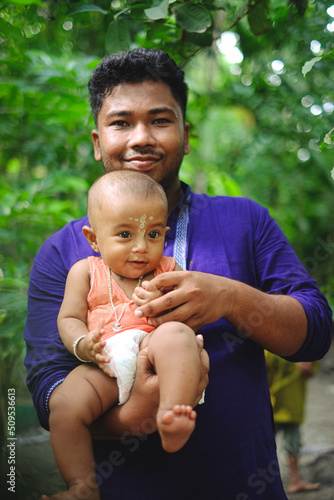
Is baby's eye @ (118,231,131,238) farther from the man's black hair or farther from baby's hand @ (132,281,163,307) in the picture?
the man's black hair

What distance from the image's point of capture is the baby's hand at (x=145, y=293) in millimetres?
1313

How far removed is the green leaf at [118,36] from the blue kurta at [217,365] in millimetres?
703

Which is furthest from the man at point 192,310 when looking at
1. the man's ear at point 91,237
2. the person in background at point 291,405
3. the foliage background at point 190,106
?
the person in background at point 291,405

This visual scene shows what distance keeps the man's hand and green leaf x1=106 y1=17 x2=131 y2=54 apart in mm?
1002

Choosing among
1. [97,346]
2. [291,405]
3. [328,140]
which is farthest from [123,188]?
[291,405]

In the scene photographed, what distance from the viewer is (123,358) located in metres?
1.28

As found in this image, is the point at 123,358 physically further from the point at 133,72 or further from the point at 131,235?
the point at 133,72

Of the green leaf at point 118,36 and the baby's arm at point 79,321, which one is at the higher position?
the green leaf at point 118,36

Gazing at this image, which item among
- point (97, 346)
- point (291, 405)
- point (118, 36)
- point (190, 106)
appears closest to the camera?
point (97, 346)

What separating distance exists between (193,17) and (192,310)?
1.10 meters

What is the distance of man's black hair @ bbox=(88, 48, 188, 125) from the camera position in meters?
1.68

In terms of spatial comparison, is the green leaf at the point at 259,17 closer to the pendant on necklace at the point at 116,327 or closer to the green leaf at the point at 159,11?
the green leaf at the point at 159,11

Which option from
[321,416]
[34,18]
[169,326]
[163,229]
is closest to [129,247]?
[163,229]

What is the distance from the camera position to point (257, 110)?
173 inches
